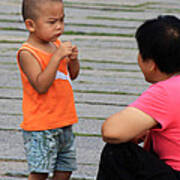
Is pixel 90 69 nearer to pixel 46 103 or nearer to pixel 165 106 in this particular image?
pixel 46 103

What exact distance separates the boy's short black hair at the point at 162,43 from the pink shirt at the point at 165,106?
67 mm

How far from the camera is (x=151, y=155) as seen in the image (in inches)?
88.7

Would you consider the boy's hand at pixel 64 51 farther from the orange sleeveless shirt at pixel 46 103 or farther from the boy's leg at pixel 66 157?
the boy's leg at pixel 66 157

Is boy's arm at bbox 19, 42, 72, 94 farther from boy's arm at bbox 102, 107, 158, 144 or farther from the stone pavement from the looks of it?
the stone pavement

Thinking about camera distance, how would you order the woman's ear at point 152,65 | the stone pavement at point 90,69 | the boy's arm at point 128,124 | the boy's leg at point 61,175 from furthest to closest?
the stone pavement at point 90,69, the boy's leg at point 61,175, the woman's ear at point 152,65, the boy's arm at point 128,124

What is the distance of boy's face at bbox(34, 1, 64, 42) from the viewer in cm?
241

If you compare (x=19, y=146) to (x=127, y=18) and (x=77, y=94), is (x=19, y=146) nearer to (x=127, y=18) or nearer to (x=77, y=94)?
(x=77, y=94)

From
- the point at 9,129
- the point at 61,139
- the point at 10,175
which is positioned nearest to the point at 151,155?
the point at 61,139

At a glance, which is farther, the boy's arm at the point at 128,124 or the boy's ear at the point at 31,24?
the boy's ear at the point at 31,24

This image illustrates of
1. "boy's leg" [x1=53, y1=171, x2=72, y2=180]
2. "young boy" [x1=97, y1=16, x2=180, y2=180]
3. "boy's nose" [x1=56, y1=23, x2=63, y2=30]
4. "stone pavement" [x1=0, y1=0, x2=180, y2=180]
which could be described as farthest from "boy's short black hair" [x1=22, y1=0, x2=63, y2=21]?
"stone pavement" [x1=0, y1=0, x2=180, y2=180]

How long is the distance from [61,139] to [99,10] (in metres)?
4.48

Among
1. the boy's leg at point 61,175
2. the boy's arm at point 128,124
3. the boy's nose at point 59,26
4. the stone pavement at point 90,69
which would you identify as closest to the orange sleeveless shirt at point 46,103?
the boy's nose at point 59,26

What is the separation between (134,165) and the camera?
2236 millimetres

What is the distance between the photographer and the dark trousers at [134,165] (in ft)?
7.27
